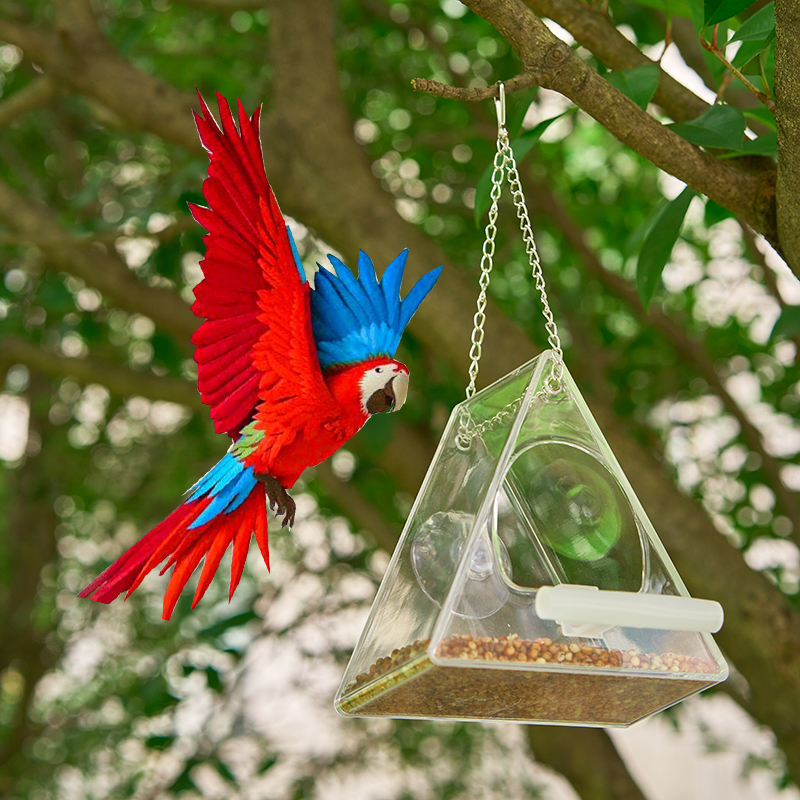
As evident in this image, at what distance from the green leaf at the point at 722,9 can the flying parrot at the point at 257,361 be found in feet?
1.14

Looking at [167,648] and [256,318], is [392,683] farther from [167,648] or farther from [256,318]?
[167,648]

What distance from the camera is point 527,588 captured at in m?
0.87

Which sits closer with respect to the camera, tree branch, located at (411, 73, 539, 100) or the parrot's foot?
tree branch, located at (411, 73, 539, 100)

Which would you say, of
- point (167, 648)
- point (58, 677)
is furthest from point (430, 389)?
point (58, 677)

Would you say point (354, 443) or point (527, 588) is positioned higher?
point (527, 588)

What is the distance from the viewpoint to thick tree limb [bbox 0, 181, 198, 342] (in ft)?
6.24

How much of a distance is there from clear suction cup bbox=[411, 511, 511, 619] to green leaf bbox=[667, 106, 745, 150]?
0.43 metres

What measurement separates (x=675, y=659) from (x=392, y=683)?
249mm

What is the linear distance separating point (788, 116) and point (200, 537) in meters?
0.65

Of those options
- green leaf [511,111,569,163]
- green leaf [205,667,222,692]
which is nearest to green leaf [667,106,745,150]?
green leaf [511,111,569,163]

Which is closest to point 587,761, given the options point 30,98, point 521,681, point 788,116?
point 521,681

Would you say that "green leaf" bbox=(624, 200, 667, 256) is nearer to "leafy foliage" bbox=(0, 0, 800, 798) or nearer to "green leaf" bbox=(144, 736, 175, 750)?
"leafy foliage" bbox=(0, 0, 800, 798)

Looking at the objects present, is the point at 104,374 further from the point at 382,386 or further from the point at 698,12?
the point at 698,12

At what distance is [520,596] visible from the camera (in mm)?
850
